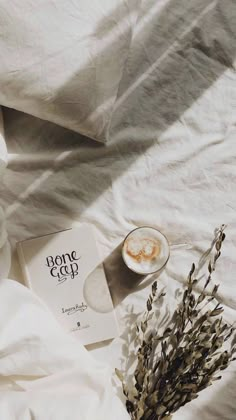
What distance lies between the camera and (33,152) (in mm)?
1326

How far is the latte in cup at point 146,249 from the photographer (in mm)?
1309

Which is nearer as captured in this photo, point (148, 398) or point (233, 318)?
point (148, 398)

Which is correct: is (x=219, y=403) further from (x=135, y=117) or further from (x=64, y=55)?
(x=64, y=55)

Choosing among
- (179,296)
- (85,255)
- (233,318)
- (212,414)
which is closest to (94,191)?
(85,255)

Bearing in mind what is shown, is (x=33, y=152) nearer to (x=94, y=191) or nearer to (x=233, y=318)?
(x=94, y=191)

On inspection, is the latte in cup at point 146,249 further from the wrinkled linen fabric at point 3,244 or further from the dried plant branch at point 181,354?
the wrinkled linen fabric at point 3,244

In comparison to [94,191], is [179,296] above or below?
below

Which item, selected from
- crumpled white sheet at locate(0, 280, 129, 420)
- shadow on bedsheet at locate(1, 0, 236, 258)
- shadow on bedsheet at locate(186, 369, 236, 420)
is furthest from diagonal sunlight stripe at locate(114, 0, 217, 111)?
shadow on bedsheet at locate(186, 369, 236, 420)

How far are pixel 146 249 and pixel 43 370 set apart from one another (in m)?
0.34

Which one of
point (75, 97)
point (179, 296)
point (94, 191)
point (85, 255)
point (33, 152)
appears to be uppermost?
point (75, 97)

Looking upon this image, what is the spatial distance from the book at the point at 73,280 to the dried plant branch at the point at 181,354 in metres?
0.09

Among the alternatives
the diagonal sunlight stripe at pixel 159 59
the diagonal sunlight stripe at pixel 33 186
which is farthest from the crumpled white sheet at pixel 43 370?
the diagonal sunlight stripe at pixel 159 59

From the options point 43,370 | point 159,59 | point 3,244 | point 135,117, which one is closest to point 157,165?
point 135,117

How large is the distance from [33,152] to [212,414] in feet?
2.31
